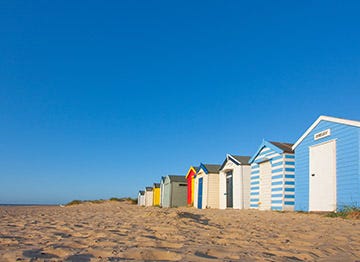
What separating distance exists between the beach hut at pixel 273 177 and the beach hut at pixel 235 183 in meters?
0.71

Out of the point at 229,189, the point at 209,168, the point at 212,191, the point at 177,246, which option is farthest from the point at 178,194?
the point at 177,246

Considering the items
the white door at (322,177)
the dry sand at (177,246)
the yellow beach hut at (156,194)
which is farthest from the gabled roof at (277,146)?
the yellow beach hut at (156,194)

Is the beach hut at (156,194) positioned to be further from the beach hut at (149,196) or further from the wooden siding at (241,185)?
the wooden siding at (241,185)

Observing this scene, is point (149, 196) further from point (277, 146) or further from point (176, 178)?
point (277, 146)

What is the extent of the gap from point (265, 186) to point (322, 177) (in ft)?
13.0

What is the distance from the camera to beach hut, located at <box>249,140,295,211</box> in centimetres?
1405

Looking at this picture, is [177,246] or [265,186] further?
[265,186]

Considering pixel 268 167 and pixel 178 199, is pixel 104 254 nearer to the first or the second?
pixel 268 167

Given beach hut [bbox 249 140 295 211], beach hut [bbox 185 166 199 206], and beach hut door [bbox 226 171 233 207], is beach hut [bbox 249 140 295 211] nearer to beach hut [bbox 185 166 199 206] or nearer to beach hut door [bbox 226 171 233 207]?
beach hut door [bbox 226 171 233 207]

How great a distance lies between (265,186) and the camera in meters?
15.8

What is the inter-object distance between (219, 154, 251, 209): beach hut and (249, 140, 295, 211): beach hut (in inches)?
27.9

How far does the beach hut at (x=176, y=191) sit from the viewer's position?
29609 millimetres

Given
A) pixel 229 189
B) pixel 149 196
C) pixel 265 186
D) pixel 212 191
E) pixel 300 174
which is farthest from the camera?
pixel 149 196

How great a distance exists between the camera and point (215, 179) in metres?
22.5
